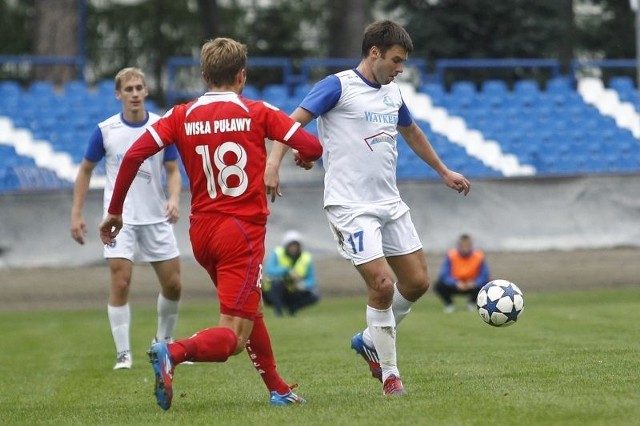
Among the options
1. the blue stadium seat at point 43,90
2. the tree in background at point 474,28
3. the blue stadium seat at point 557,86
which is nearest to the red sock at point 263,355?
the blue stadium seat at point 43,90

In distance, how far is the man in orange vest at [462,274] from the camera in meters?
18.9

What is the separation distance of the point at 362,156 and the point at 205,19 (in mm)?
25580

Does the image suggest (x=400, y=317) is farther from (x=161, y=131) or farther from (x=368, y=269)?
(x=161, y=131)

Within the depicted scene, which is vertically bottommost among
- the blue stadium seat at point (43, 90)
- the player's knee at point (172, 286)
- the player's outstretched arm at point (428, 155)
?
the blue stadium seat at point (43, 90)

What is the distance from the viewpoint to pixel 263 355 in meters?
7.17

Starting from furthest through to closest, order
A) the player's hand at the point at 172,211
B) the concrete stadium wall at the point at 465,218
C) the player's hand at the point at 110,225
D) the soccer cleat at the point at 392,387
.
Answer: the concrete stadium wall at the point at 465,218, the player's hand at the point at 172,211, the soccer cleat at the point at 392,387, the player's hand at the point at 110,225

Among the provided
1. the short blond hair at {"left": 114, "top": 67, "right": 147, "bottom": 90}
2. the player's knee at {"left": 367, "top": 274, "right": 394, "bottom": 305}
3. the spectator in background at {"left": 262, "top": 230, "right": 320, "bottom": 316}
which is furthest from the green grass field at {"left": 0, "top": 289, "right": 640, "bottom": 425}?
the spectator in background at {"left": 262, "top": 230, "right": 320, "bottom": 316}

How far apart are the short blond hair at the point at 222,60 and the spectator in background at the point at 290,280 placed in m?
12.0

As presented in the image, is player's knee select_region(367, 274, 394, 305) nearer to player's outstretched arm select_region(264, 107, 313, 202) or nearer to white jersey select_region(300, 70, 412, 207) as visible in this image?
white jersey select_region(300, 70, 412, 207)

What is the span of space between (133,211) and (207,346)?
13.1 feet

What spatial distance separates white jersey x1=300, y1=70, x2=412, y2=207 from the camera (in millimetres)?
7672

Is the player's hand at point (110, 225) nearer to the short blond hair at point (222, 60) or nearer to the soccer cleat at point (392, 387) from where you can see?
the short blond hair at point (222, 60)

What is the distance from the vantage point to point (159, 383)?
642cm

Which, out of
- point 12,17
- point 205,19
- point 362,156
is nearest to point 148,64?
point 12,17
